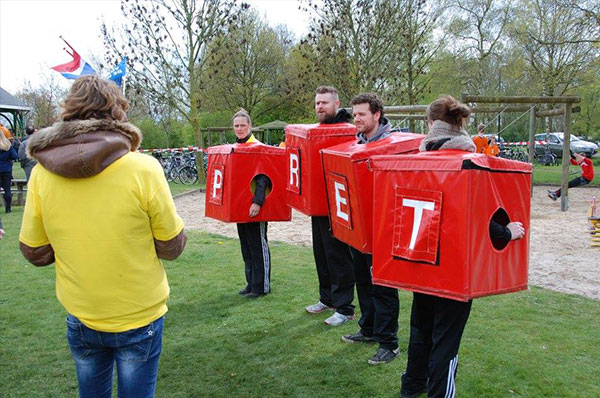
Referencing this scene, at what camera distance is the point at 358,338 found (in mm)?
4785

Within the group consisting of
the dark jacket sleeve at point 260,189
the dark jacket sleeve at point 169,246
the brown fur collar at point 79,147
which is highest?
the brown fur collar at point 79,147

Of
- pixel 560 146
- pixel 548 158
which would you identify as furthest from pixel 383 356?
pixel 560 146

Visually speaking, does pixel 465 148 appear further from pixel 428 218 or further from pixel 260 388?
pixel 260 388

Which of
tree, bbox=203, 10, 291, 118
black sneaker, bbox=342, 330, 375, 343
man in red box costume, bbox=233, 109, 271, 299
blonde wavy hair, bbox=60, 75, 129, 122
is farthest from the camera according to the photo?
tree, bbox=203, 10, 291, 118

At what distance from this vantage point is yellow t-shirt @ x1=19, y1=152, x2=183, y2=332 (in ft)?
7.59

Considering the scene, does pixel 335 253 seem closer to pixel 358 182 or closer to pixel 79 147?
pixel 358 182

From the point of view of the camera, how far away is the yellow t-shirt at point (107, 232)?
2.31 metres

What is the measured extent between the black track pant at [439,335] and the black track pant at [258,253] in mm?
2882

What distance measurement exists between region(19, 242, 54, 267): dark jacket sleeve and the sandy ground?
582 cm

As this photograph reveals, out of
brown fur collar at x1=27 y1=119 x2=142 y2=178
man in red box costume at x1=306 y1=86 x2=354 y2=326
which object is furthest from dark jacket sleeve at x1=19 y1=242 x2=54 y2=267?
man in red box costume at x1=306 y1=86 x2=354 y2=326

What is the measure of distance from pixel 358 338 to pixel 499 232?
6.90 ft

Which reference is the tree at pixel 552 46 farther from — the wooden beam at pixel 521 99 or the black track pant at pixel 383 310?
the black track pant at pixel 383 310

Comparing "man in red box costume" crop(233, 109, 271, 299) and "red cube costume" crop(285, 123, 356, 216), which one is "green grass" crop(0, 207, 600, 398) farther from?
"red cube costume" crop(285, 123, 356, 216)

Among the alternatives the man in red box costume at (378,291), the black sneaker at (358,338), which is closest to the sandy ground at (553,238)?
the black sneaker at (358,338)
